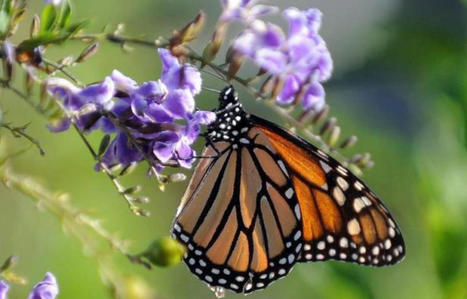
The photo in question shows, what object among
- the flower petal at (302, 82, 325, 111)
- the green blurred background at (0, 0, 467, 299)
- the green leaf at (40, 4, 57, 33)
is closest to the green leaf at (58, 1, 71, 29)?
the green leaf at (40, 4, 57, 33)

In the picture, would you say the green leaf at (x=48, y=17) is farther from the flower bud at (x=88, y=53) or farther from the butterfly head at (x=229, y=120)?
the butterfly head at (x=229, y=120)

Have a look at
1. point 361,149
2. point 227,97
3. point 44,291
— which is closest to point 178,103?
point 44,291

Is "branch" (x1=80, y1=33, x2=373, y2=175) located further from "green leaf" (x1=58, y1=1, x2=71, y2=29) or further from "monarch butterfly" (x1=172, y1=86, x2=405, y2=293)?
"monarch butterfly" (x1=172, y1=86, x2=405, y2=293)

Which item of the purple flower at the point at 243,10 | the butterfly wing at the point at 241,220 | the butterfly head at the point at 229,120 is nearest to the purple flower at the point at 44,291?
the purple flower at the point at 243,10

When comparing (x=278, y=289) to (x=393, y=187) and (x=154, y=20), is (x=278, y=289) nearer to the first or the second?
(x=393, y=187)

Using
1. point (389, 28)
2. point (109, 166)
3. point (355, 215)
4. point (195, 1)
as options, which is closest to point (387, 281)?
point (355, 215)

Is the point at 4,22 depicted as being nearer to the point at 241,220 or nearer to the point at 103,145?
the point at 103,145
